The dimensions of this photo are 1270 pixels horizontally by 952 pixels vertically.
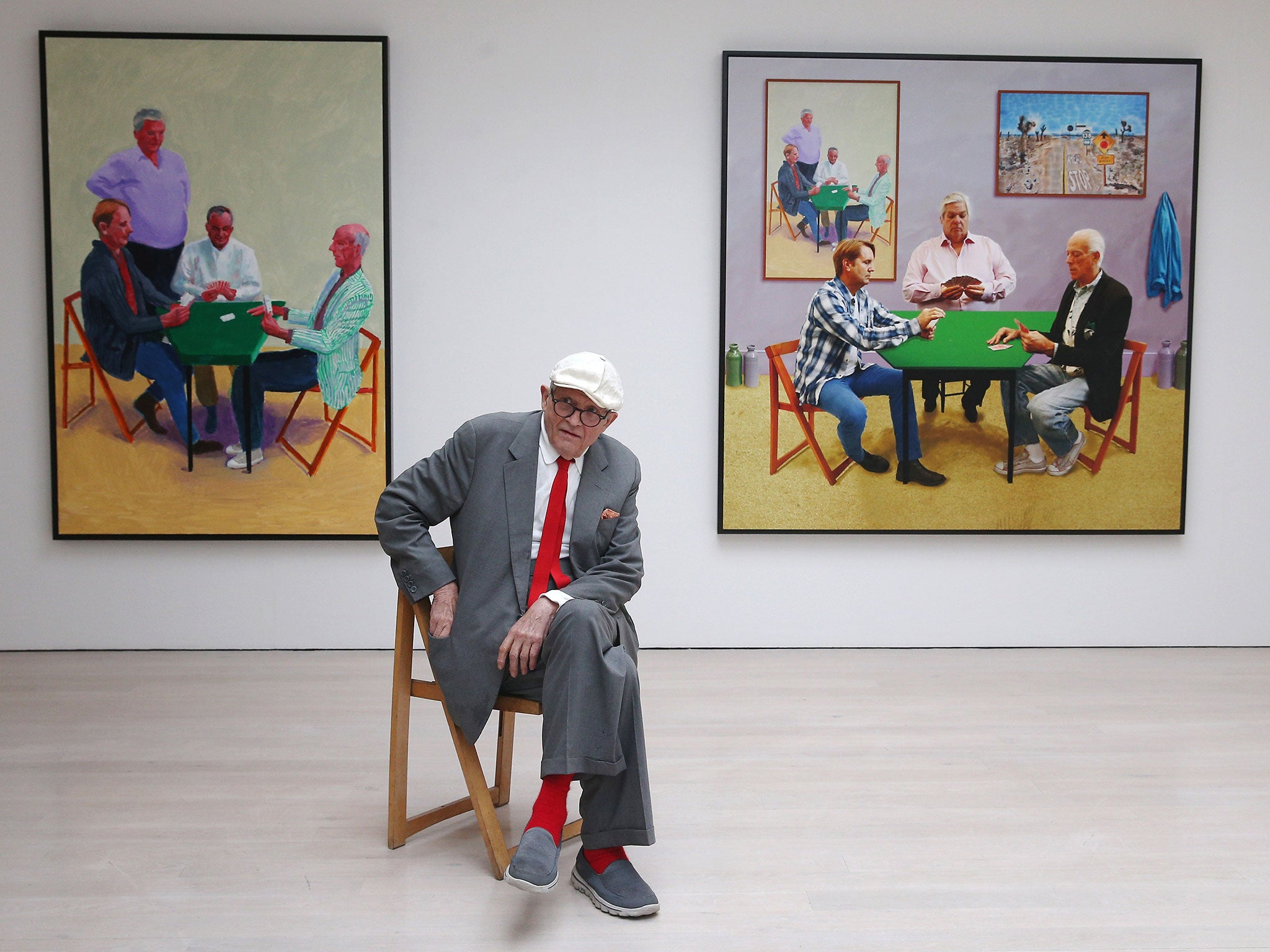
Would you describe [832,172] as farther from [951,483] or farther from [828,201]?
[951,483]

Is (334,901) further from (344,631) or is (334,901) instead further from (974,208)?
(974,208)

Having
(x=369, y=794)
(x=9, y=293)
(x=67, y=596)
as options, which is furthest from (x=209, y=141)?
(x=369, y=794)

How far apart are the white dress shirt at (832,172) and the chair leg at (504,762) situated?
2.63 metres

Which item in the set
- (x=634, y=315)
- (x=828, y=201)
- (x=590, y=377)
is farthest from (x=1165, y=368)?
(x=590, y=377)

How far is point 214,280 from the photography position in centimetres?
413

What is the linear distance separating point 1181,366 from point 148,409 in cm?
431

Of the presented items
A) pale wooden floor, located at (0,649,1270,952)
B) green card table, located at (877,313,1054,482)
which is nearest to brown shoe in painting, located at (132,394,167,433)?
pale wooden floor, located at (0,649,1270,952)

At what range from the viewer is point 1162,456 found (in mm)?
4379

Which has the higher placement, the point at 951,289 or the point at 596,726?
the point at 951,289

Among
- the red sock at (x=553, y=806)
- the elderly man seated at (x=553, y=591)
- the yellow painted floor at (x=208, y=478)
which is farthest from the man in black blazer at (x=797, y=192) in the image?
the red sock at (x=553, y=806)

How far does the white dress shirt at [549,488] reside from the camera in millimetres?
2463

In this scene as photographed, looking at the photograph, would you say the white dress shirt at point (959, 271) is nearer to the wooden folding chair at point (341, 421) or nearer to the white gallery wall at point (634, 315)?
the white gallery wall at point (634, 315)

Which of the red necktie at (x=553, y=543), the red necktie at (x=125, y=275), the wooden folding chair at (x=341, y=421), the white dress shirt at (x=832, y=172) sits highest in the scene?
the white dress shirt at (x=832, y=172)

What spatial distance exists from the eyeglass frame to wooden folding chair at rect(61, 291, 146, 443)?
254cm
